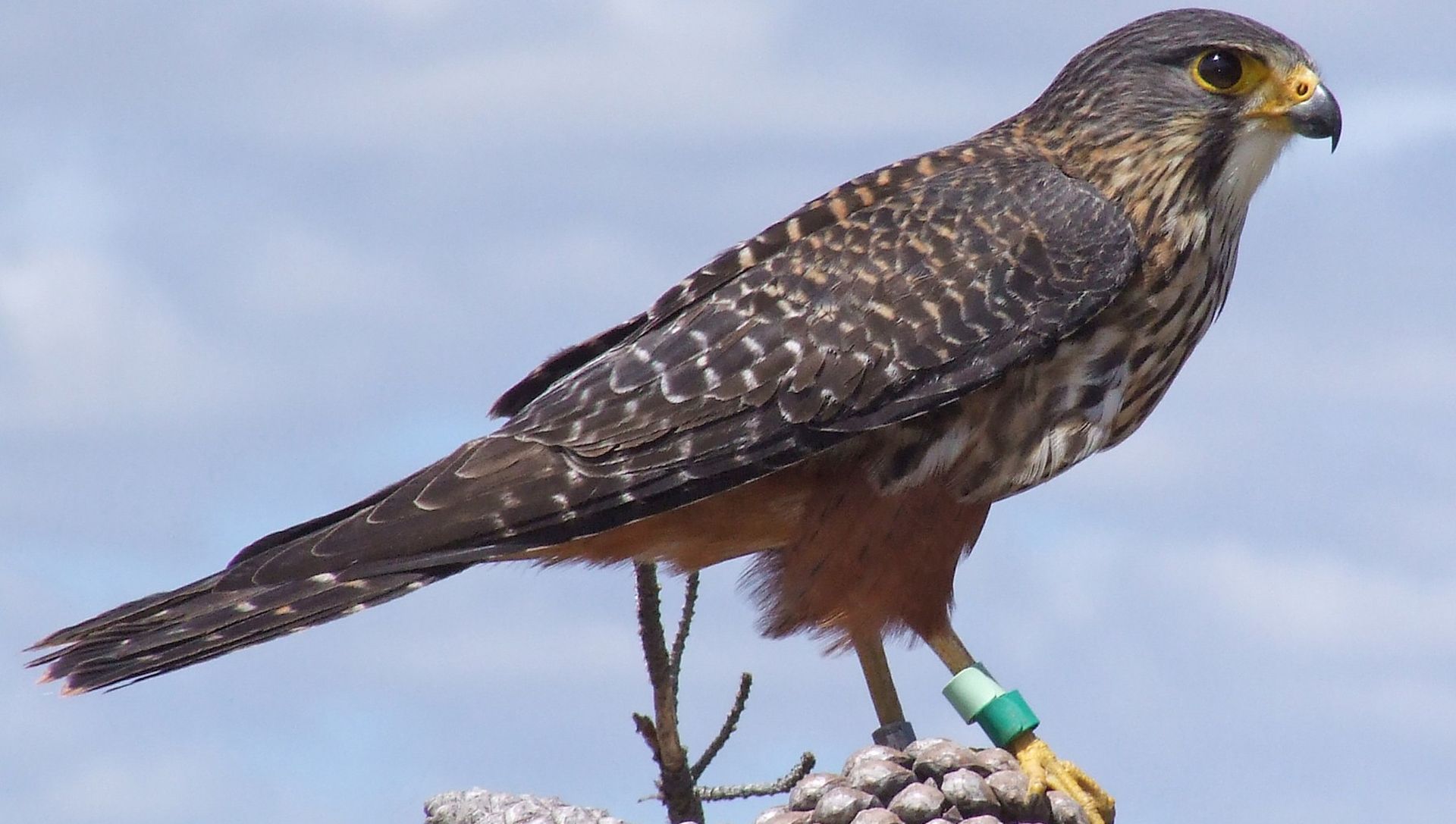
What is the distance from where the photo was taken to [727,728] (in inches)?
Answer: 163

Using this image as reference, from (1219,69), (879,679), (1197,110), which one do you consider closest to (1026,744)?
Result: (879,679)

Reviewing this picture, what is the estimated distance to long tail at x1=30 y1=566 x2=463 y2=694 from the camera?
11.1 feet

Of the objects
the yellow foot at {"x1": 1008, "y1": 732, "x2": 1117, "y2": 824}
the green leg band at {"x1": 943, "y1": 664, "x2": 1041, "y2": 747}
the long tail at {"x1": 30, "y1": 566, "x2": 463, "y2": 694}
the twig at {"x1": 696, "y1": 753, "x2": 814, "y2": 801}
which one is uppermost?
the long tail at {"x1": 30, "y1": 566, "x2": 463, "y2": 694}

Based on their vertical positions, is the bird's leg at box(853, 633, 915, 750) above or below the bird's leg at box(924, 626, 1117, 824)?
above

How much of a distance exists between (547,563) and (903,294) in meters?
1.11

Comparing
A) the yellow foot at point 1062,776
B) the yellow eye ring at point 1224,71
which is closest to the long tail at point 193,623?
the yellow foot at point 1062,776

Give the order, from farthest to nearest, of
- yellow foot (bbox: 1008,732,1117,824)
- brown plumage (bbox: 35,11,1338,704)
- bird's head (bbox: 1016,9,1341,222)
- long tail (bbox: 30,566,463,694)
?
bird's head (bbox: 1016,9,1341,222) < brown plumage (bbox: 35,11,1338,704) < long tail (bbox: 30,566,463,694) < yellow foot (bbox: 1008,732,1117,824)

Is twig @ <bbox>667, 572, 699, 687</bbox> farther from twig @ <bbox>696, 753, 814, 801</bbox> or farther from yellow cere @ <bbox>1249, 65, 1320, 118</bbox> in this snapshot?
Result: yellow cere @ <bbox>1249, 65, 1320, 118</bbox>

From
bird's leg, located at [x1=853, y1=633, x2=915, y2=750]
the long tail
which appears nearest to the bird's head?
bird's leg, located at [x1=853, y1=633, x2=915, y2=750]

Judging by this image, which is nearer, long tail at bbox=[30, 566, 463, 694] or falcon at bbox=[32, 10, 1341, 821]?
long tail at bbox=[30, 566, 463, 694]

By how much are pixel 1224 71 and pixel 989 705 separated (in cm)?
203

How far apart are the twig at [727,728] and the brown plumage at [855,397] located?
37 centimetres

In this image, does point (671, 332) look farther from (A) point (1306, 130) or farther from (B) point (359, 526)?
(A) point (1306, 130)

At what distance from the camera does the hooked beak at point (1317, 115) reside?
4.21 metres
